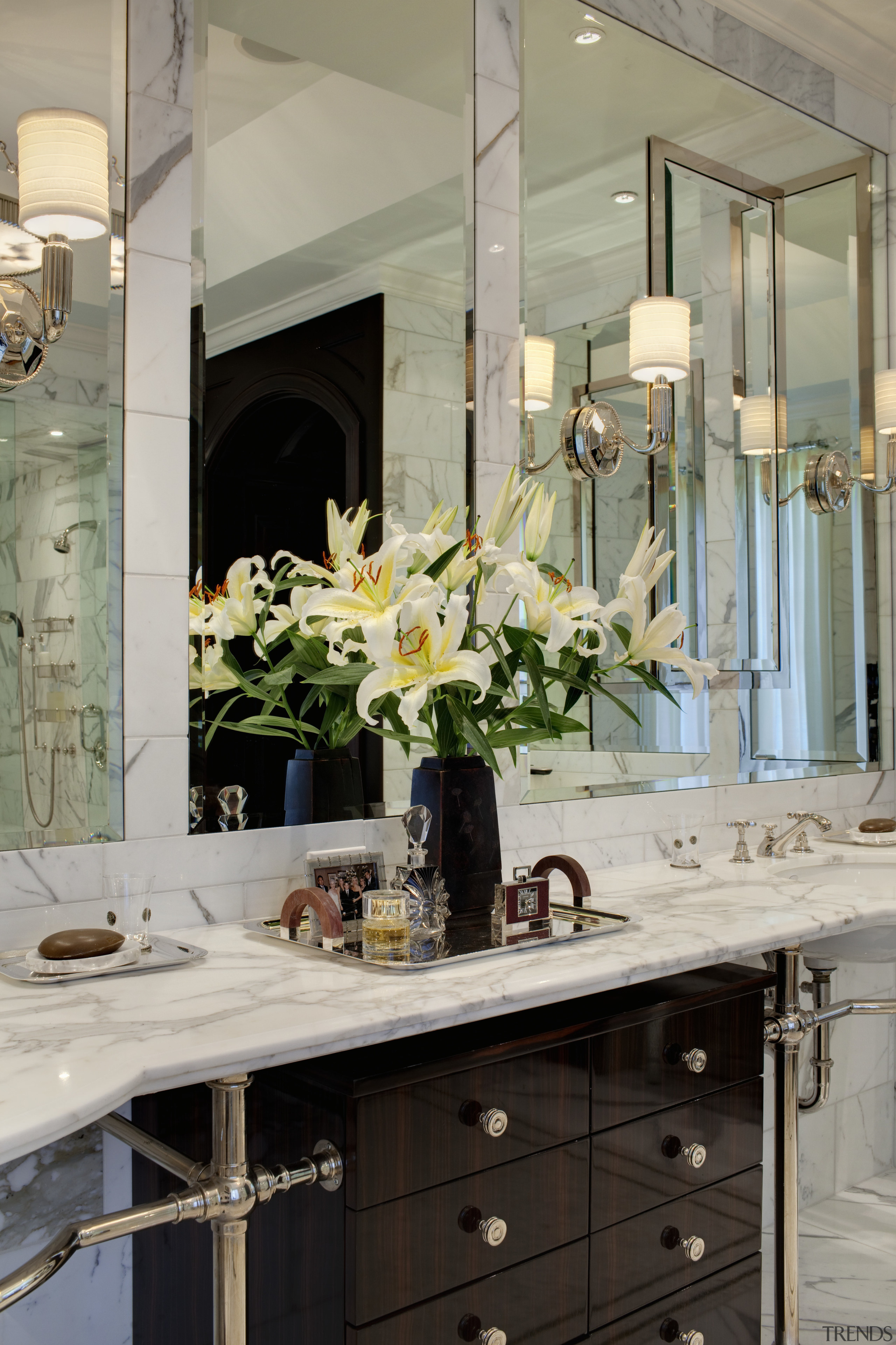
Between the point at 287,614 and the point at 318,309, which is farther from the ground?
the point at 318,309

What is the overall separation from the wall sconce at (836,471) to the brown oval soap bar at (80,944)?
2.05m

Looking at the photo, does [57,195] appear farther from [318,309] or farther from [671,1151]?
[671,1151]

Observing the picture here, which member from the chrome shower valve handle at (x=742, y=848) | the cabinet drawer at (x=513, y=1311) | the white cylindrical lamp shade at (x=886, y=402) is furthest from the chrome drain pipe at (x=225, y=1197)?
the white cylindrical lamp shade at (x=886, y=402)

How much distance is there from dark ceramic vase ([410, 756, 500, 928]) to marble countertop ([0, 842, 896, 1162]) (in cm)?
17

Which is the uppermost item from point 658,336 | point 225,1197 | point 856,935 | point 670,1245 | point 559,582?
point 658,336

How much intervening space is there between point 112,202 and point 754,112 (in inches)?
73.9

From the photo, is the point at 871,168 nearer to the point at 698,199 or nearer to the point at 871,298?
the point at 871,298

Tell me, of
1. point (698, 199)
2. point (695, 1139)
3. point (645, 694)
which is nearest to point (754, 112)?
point (698, 199)

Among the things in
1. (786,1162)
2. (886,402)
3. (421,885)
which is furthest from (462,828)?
(886,402)

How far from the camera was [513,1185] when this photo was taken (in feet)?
4.66

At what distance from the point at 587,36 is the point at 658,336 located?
0.67 metres

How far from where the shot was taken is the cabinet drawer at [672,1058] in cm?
154

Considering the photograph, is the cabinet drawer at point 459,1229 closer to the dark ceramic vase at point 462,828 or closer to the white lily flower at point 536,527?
the dark ceramic vase at point 462,828

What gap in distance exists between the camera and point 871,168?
317cm
